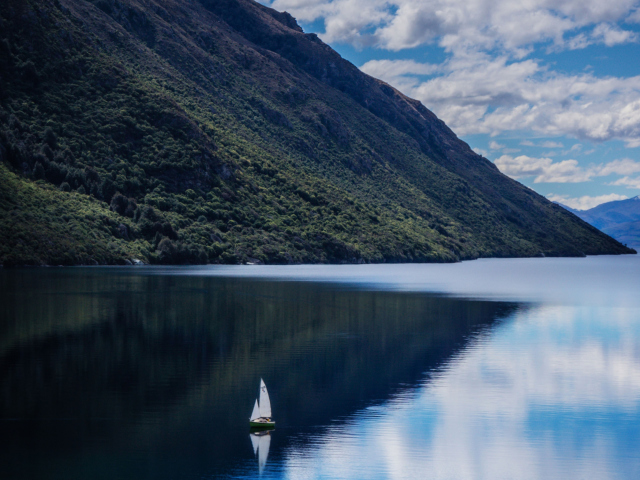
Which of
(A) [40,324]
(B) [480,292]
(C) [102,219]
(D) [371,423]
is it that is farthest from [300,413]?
(C) [102,219]

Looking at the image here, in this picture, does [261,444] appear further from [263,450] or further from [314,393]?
[314,393]

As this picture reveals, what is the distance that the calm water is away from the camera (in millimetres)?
21406

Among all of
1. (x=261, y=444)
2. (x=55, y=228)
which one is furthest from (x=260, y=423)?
(x=55, y=228)

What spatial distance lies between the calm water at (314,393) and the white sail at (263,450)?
3.8 inches

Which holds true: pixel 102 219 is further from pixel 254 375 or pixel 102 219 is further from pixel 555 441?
pixel 555 441

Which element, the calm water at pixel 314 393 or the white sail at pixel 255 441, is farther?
the white sail at pixel 255 441

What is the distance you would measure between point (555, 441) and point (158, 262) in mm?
138072

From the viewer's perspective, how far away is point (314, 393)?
1182 inches

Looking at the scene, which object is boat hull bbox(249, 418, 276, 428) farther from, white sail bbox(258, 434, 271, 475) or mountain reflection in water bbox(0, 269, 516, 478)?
mountain reflection in water bbox(0, 269, 516, 478)

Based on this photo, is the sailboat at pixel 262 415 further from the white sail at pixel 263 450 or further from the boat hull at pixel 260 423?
the white sail at pixel 263 450

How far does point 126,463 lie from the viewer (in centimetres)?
2078

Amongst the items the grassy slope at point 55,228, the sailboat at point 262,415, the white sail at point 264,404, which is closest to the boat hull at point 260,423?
the sailboat at point 262,415

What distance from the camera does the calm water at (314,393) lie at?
2141 centimetres

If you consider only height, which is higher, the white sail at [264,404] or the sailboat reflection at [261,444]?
the white sail at [264,404]
